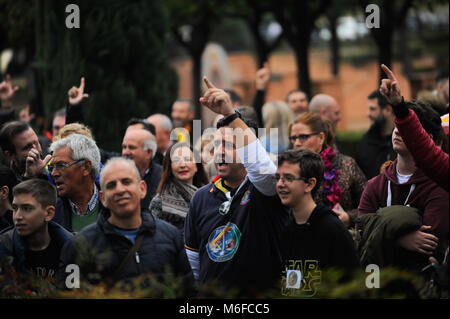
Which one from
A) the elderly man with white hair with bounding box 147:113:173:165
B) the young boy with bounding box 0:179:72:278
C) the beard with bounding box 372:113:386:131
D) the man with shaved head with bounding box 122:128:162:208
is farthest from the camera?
the elderly man with white hair with bounding box 147:113:173:165

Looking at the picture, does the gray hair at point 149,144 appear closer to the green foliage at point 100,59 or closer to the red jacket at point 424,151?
the red jacket at point 424,151

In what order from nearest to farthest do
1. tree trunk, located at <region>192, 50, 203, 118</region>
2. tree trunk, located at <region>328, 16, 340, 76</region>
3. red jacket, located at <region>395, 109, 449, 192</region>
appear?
red jacket, located at <region>395, 109, 449, 192</region> → tree trunk, located at <region>192, 50, 203, 118</region> → tree trunk, located at <region>328, 16, 340, 76</region>

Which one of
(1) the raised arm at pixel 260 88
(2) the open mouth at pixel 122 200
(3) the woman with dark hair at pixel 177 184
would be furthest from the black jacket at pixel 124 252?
(1) the raised arm at pixel 260 88

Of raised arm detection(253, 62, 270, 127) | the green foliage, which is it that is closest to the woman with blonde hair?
raised arm detection(253, 62, 270, 127)

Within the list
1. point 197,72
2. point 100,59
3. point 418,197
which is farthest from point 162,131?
point 197,72

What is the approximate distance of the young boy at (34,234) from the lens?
452cm

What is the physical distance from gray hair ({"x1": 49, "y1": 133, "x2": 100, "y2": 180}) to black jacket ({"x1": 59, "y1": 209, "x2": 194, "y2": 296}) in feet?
4.21

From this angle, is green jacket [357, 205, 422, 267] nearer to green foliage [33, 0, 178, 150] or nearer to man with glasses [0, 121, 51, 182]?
man with glasses [0, 121, 51, 182]

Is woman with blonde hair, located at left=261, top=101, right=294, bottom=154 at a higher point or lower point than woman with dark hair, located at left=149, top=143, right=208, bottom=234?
higher

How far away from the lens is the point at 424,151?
3.87 m

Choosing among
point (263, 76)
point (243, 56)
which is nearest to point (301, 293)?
point (263, 76)

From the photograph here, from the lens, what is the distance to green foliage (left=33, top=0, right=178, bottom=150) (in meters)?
10.7

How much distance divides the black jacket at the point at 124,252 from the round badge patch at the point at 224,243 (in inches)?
12.1

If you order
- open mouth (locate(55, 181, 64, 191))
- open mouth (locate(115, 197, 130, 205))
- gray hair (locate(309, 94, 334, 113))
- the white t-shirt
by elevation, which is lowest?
open mouth (locate(115, 197, 130, 205))
